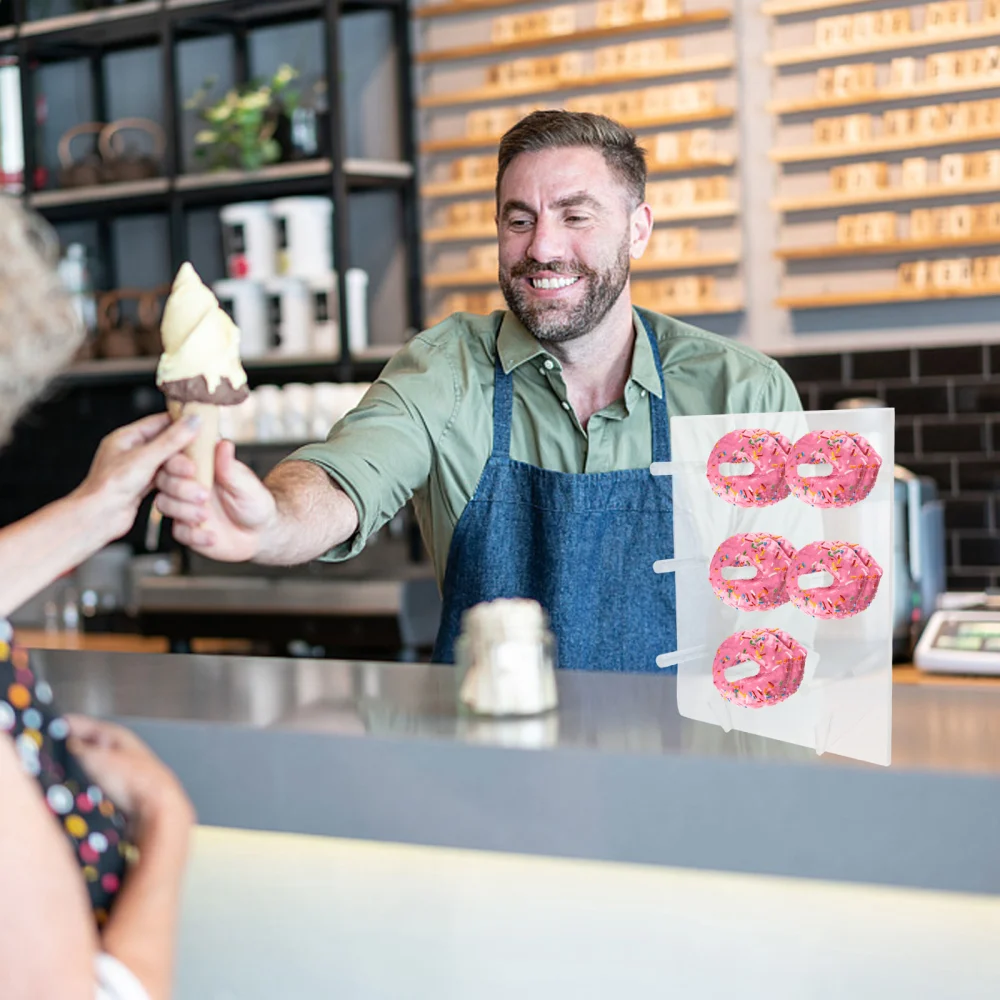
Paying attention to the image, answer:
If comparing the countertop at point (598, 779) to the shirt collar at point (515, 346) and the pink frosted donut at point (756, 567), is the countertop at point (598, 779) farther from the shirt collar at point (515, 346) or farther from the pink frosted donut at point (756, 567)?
the shirt collar at point (515, 346)

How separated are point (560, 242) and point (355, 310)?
8.28 ft

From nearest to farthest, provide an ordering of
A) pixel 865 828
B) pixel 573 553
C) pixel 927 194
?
1. pixel 865 828
2. pixel 573 553
3. pixel 927 194

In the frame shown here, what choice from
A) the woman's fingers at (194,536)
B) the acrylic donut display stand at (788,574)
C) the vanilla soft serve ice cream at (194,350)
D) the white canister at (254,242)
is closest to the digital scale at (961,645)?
the acrylic donut display stand at (788,574)

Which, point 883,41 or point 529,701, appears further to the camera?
point 883,41

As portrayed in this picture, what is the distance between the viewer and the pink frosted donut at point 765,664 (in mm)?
1466

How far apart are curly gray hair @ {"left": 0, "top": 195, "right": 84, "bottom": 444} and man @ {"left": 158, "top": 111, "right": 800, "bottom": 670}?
0.97 meters

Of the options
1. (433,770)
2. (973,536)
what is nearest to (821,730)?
(433,770)

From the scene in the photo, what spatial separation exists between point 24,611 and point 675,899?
163 inches

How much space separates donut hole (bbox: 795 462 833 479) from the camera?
4.72ft

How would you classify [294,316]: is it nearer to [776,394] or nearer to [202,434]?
[776,394]

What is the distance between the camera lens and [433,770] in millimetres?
1472

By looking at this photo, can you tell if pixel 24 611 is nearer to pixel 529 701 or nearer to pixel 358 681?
pixel 358 681

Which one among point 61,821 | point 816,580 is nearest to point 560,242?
point 816,580

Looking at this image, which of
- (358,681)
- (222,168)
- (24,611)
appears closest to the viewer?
(358,681)
